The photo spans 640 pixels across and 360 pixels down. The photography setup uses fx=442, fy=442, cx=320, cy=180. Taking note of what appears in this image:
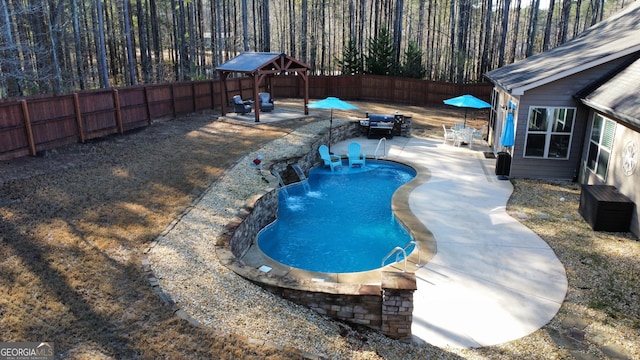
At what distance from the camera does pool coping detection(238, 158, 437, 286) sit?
7656mm

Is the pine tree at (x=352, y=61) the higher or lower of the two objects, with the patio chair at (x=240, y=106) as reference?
higher

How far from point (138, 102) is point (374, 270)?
12.4 metres

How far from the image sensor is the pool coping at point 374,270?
766 cm

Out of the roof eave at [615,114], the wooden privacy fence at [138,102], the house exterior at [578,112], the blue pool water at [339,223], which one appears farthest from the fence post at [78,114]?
the roof eave at [615,114]

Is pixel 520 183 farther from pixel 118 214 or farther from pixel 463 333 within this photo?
pixel 118 214

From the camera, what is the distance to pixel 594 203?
30.9 feet

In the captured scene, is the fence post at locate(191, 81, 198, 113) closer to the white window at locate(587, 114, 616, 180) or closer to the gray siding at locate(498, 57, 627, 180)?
the gray siding at locate(498, 57, 627, 180)

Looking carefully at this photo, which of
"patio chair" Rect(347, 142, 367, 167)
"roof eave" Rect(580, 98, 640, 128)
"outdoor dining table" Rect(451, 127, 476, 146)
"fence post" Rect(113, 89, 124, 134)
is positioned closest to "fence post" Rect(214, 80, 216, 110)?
"fence post" Rect(113, 89, 124, 134)

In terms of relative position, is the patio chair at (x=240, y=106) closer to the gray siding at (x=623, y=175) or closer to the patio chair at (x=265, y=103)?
the patio chair at (x=265, y=103)

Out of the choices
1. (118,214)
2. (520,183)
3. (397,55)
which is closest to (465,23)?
(397,55)

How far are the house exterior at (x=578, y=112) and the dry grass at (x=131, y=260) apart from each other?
2.66ft

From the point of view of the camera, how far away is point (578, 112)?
12141mm

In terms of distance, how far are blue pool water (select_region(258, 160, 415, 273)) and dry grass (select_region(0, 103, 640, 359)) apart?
7.35 ft

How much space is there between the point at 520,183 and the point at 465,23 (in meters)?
21.5
